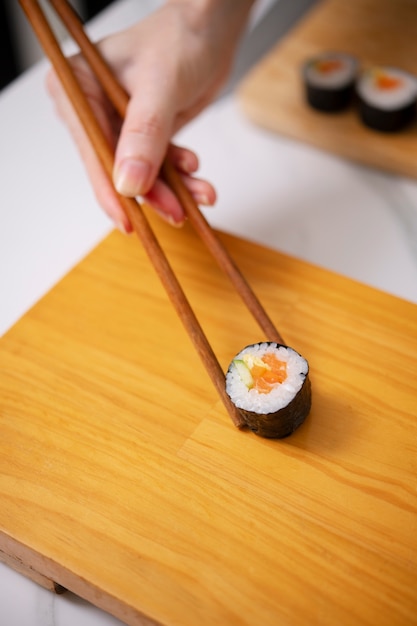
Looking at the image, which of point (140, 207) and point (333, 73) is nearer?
point (140, 207)

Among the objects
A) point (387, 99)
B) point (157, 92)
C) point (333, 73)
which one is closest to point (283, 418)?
point (157, 92)

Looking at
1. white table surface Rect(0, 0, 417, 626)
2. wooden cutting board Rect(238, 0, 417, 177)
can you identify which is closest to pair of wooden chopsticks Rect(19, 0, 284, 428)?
white table surface Rect(0, 0, 417, 626)

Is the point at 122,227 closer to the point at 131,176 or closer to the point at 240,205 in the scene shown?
the point at 131,176

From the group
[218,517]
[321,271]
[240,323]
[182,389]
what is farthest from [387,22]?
[218,517]

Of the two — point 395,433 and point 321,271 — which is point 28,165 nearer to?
point 321,271

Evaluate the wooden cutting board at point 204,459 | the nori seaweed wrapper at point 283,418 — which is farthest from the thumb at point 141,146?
the nori seaweed wrapper at point 283,418

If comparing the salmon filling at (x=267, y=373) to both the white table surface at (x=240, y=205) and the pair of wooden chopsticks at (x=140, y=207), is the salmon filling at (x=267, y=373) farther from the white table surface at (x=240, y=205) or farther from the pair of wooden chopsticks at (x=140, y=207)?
the white table surface at (x=240, y=205)

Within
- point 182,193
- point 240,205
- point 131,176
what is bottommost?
point 240,205
